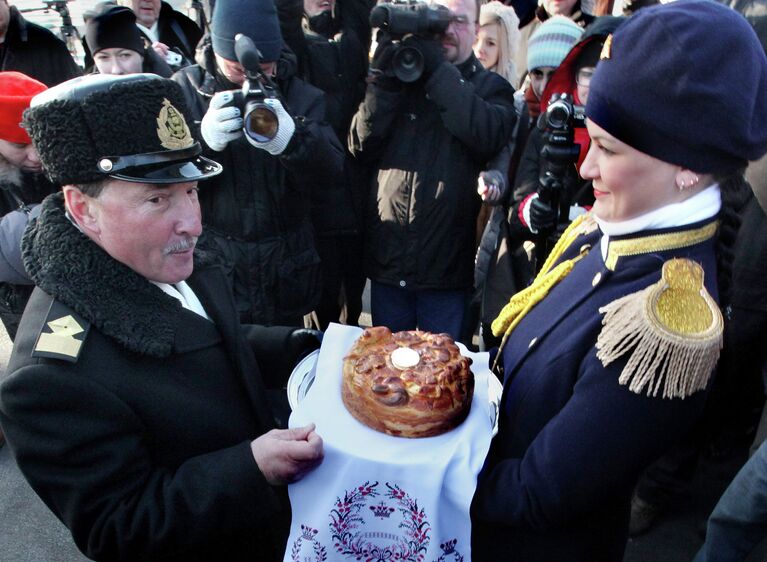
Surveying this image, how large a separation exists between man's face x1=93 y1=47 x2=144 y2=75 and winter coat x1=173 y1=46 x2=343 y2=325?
66 centimetres

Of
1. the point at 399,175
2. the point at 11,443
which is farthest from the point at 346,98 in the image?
the point at 11,443

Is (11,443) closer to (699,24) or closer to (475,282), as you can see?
(699,24)

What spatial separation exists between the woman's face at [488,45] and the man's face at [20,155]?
2505 millimetres

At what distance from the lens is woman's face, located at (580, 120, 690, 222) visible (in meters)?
1.32

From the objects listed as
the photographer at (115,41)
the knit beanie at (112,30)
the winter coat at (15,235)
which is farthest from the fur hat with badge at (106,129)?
the knit beanie at (112,30)

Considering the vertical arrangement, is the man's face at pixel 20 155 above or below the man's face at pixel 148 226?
below

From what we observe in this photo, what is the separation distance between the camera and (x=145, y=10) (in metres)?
4.77

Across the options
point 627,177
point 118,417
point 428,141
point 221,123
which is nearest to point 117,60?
point 221,123

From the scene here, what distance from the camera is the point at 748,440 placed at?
3.34 meters

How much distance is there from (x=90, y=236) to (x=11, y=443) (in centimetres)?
48

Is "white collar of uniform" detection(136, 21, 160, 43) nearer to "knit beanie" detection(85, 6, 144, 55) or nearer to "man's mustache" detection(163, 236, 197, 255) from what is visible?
"knit beanie" detection(85, 6, 144, 55)

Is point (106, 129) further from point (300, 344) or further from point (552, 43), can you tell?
point (552, 43)

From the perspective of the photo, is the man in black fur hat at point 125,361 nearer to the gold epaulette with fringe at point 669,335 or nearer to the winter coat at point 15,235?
the gold epaulette with fringe at point 669,335

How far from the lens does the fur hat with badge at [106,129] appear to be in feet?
4.32
